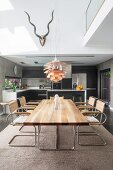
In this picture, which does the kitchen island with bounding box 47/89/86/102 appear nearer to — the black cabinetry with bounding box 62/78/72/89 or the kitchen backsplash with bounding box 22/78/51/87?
the black cabinetry with bounding box 62/78/72/89

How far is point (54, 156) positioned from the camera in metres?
3.26

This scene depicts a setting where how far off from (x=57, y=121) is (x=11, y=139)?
5.33ft

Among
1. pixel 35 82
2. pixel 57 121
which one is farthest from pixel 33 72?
pixel 57 121

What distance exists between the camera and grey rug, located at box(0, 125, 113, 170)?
2891mm

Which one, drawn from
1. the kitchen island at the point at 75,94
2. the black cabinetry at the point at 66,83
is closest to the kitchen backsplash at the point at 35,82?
the black cabinetry at the point at 66,83

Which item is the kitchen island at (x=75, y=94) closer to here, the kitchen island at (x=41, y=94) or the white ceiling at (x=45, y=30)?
the kitchen island at (x=41, y=94)

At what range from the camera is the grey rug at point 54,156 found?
289 centimetres

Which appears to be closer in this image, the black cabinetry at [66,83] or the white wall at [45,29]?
the white wall at [45,29]

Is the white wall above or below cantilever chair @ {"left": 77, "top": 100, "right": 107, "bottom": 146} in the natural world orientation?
above

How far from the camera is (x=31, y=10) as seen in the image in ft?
22.7

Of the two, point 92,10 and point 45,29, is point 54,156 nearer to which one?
point 92,10

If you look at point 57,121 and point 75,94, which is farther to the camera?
point 75,94

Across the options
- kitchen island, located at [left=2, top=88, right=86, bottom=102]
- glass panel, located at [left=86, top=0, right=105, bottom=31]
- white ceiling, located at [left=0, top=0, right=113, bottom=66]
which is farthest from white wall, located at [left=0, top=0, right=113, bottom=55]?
kitchen island, located at [left=2, top=88, right=86, bottom=102]

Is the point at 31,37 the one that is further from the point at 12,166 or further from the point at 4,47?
the point at 12,166
